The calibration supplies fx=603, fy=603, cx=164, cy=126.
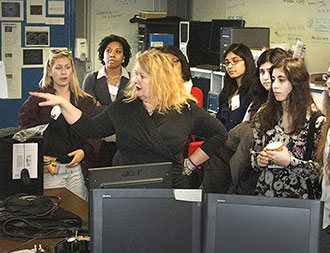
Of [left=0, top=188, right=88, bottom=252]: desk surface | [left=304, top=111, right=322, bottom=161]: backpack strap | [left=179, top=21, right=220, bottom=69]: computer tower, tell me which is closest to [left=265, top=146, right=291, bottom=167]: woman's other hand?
[left=304, top=111, right=322, bottom=161]: backpack strap

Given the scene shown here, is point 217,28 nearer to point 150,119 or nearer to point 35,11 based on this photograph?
point 35,11

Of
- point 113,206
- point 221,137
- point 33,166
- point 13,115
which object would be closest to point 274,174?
point 221,137

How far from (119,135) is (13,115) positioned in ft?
9.47

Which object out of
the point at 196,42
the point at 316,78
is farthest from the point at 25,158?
the point at 196,42

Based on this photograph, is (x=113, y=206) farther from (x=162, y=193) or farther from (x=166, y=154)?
(x=166, y=154)

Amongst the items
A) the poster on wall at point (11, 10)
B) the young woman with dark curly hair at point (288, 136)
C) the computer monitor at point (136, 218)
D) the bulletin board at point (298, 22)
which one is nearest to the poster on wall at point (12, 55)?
the poster on wall at point (11, 10)

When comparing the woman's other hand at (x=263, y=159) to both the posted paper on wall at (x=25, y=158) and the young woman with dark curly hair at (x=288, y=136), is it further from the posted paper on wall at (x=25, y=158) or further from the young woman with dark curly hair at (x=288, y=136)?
the posted paper on wall at (x=25, y=158)

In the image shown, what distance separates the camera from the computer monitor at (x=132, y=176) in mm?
2516

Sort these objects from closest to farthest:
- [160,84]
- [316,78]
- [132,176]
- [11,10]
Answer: [132,176] → [160,84] → [316,78] → [11,10]

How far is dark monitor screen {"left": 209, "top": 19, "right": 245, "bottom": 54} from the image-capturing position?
670 cm

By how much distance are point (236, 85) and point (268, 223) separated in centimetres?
304

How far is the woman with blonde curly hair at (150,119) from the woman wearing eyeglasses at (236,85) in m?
1.11

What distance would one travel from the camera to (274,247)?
197cm

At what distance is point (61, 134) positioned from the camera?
409 cm
